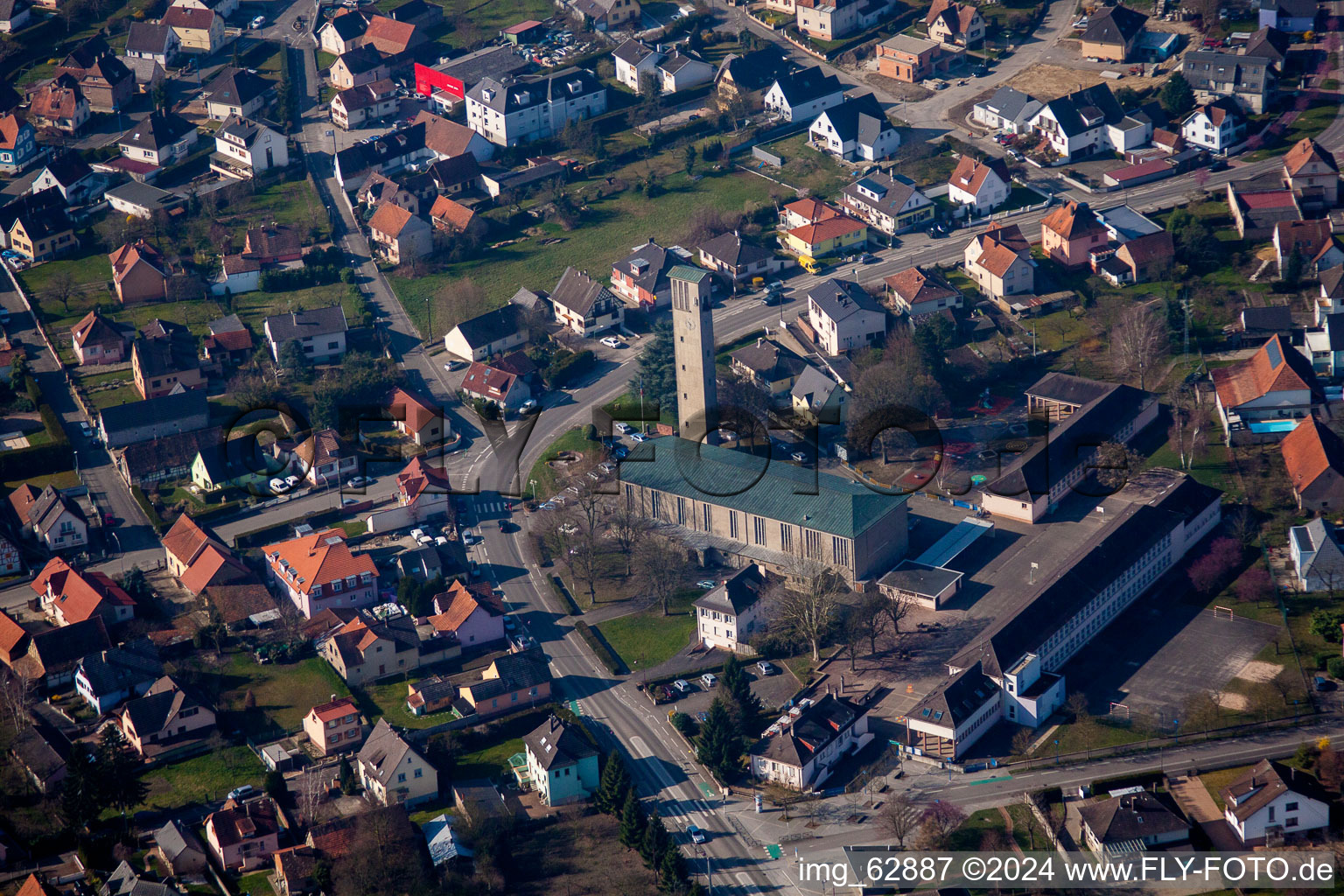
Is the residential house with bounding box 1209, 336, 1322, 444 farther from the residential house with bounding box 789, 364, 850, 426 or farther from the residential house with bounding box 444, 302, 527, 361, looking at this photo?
the residential house with bounding box 444, 302, 527, 361

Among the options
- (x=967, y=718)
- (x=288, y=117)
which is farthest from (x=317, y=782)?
(x=288, y=117)

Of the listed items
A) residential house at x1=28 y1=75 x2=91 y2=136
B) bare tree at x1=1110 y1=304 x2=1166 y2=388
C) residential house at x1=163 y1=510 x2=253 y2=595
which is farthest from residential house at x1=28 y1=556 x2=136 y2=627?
residential house at x1=28 y1=75 x2=91 y2=136

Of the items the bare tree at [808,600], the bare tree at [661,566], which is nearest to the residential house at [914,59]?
the bare tree at [661,566]

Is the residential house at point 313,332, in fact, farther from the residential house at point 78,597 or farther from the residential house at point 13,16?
the residential house at point 13,16

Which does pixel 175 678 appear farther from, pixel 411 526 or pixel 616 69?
pixel 616 69

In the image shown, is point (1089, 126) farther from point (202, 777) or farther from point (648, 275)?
point (202, 777)

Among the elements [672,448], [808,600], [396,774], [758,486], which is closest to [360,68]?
[672,448]
